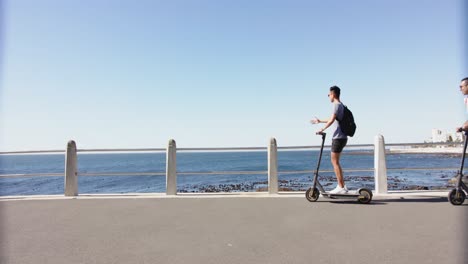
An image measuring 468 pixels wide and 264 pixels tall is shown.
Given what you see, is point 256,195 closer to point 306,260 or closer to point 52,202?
point 306,260

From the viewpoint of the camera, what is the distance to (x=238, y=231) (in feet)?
12.4

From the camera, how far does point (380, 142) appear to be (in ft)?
22.5

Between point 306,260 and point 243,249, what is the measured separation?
0.68 metres

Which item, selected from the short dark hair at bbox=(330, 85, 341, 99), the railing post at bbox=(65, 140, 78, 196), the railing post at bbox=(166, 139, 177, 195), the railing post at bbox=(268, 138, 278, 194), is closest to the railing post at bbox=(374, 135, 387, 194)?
the short dark hair at bbox=(330, 85, 341, 99)

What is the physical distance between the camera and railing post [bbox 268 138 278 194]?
22.4 ft

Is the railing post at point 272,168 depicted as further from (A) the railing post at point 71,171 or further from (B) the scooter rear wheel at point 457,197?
(A) the railing post at point 71,171

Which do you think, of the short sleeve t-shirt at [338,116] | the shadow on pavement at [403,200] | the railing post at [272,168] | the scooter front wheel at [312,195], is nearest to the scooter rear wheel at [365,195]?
the shadow on pavement at [403,200]

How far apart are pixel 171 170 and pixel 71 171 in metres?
2.47

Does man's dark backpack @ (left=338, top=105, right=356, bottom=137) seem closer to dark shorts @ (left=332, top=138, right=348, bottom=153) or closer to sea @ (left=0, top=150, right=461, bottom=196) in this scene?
dark shorts @ (left=332, top=138, right=348, bottom=153)

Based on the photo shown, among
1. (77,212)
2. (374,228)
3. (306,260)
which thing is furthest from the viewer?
(77,212)

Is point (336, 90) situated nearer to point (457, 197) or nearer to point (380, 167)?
point (380, 167)

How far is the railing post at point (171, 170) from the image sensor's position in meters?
6.96

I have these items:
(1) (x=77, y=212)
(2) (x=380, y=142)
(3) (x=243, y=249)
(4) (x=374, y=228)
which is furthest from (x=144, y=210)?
(2) (x=380, y=142)

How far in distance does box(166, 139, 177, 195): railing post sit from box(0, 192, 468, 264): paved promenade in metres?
0.95
